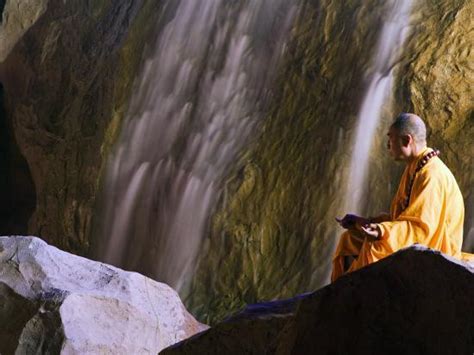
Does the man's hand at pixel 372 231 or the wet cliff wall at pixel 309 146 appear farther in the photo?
the wet cliff wall at pixel 309 146

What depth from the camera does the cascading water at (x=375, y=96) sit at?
22.0 feet

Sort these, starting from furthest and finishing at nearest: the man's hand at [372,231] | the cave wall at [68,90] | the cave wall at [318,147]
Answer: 1. the cave wall at [68,90]
2. the cave wall at [318,147]
3. the man's hand at [372,231]

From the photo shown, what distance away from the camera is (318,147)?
278 inches

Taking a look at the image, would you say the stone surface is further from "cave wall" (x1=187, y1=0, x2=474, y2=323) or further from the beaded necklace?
the beaded necklace

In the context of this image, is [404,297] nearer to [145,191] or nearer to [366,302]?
[366,302]

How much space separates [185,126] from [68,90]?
2.90 m

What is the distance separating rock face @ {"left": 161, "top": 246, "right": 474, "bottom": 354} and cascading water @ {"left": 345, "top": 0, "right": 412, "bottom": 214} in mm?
4123

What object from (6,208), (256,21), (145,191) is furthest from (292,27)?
(6,208)

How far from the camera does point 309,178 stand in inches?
277

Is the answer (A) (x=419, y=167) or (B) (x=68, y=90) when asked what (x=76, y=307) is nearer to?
(A) (x=419, y=167)

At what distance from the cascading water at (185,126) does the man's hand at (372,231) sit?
3014 millimetres

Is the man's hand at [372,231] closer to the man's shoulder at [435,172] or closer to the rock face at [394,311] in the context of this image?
the man's shoulder at [435,172]

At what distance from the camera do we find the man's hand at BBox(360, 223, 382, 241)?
463 cm

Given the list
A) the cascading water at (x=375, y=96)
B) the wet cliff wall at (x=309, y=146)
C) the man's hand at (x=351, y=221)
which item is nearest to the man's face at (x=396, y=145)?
the man's hand at (x=351, y=221)
